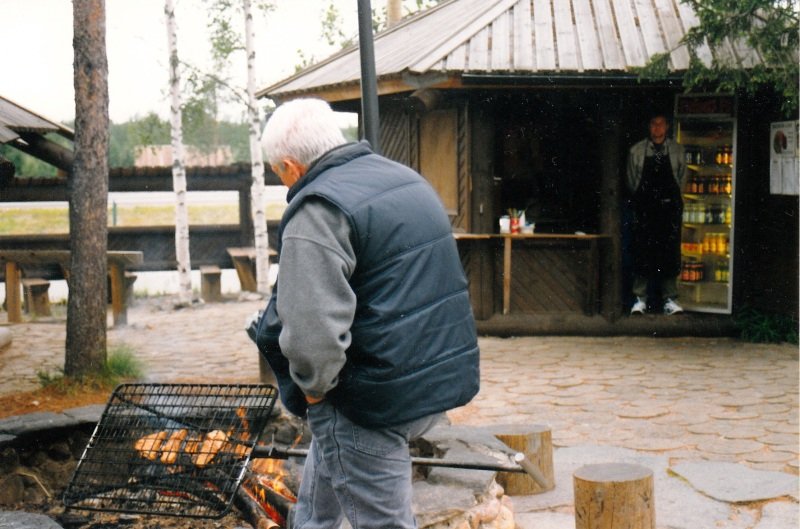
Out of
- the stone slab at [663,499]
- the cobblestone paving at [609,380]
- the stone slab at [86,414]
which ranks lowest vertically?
the stone slab at [663,499]

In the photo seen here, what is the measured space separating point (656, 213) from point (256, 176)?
7.08 metres

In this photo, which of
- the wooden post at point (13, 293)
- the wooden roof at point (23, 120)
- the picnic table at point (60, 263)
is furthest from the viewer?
the wooden post at point (13, 293)

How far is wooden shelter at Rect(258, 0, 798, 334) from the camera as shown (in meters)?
9.39

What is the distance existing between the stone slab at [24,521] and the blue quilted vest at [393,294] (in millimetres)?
1388

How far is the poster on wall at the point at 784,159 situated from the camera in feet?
30.8

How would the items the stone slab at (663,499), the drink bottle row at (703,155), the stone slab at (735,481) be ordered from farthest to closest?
the drink bottle row at (703,155) < the stone slab at (735,481) < the stone slab at (663,499)

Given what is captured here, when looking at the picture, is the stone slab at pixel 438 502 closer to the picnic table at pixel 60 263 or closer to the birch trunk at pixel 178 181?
the picnic table at pixel 60 263

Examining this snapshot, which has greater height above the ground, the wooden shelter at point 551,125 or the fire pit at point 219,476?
the wooden shelter at point 551,125

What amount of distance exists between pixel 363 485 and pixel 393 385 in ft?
1.22

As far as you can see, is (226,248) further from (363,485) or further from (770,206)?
(363,485)

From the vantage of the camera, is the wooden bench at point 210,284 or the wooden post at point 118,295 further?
the wooden bench at point 210,284

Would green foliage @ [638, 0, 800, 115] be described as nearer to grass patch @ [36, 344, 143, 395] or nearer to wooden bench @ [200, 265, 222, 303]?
grass patch @ [36, 344, 143, 395]

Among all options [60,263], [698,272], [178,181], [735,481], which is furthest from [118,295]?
[735,481]

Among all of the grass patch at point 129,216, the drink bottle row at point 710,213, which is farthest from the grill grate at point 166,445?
the grass patch at point 129,216
